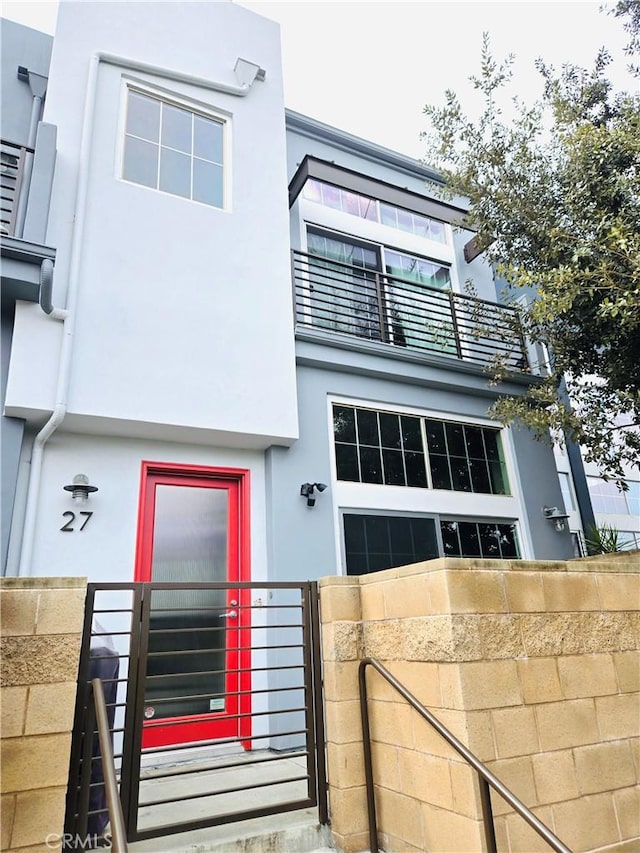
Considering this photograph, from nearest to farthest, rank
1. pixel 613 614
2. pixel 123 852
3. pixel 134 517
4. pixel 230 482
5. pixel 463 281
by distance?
pixel 123 852 < pixel 613 614 < pixel 134 517 < pixel 230 482 < pixel 463 281

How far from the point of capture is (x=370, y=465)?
5.63 meters

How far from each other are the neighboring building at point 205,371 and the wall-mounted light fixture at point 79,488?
0.09 feet

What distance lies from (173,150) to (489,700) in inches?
224

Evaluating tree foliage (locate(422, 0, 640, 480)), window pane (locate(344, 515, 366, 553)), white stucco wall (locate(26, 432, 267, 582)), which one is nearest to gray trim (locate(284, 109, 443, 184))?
tree foliage (locate(422, 0, 640, 480))

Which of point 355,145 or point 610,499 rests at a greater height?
point 355,145

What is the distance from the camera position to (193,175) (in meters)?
5.55

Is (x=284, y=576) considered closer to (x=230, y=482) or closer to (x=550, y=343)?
(x=230, y=482)

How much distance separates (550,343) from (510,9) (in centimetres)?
402

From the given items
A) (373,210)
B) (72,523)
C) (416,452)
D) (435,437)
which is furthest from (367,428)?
(373,210)

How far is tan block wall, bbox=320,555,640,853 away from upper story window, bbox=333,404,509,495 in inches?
101

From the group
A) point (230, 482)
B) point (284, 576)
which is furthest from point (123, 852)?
point (230, 482)

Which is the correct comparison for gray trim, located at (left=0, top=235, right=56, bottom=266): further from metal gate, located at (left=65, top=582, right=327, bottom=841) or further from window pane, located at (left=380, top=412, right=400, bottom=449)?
window pane, located at (left=380, top=412, right=400, bottom=449)

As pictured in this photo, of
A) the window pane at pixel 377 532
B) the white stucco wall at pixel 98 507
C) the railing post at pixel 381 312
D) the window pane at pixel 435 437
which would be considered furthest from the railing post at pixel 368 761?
the railing post at pixel 381 312

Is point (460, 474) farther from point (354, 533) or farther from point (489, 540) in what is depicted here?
point (354, 533)
